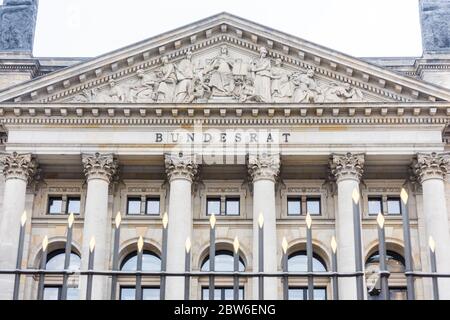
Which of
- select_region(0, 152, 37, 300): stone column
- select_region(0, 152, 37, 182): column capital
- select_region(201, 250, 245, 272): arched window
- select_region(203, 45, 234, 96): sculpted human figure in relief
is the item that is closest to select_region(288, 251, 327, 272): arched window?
select_region(201, 250, 245, 272): arched window

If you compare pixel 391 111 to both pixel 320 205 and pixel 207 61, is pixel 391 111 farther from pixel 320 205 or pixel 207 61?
pixel 207 61

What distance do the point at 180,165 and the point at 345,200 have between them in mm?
7237

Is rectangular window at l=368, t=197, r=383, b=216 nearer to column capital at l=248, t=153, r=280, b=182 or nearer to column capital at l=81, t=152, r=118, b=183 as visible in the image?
column capital at l=248, t=153, r=280, b=182

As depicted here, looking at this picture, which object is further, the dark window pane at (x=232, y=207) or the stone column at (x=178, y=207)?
the dark window pane at (x=232, y=207)

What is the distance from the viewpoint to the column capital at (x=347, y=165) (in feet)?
119

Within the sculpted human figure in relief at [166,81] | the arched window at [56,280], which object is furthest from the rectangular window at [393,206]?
the arched window at [56,280]

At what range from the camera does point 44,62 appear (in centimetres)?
4256

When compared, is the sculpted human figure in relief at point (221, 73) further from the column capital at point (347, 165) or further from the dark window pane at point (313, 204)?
the dark window pane at point (313, 204)

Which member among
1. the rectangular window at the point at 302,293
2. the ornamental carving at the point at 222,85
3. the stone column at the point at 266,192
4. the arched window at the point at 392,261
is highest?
the ornamental carving at the point at 222,85

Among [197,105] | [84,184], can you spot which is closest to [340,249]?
[197,105]

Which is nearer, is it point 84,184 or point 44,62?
point 84,184

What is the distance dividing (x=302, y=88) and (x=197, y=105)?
188 inches

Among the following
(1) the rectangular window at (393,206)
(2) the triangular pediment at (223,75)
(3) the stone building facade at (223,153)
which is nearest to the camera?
(3) the stone building facade at (223,153)

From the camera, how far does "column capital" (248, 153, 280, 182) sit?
3647cm
